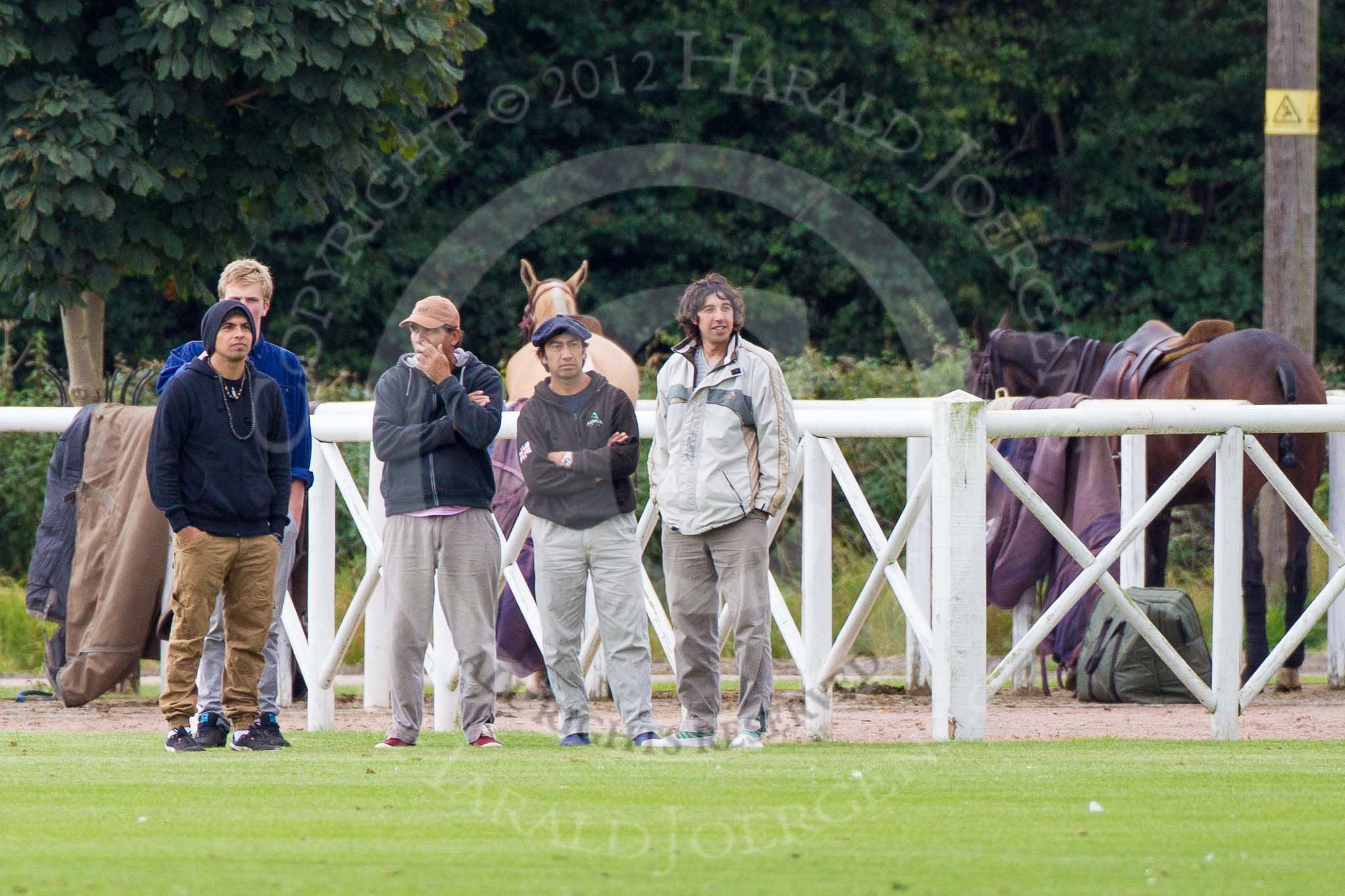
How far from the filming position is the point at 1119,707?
953cm

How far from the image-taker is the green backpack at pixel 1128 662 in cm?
946

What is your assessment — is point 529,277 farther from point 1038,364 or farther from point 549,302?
point 1038,364

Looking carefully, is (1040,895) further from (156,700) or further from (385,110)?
(385,110)

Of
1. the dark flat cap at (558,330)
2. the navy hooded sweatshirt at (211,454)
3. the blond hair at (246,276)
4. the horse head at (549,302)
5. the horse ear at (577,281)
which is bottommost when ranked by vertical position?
the navy hooded sweatshirt at (211,454)

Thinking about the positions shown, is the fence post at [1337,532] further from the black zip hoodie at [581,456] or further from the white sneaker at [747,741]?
the black zip hoodie at [581,456]

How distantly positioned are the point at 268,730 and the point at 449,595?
820 millimetres

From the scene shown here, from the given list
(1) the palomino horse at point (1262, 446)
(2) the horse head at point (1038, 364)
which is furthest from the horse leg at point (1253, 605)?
(2) the horse head at point (1038, 364)

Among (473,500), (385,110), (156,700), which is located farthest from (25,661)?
(473,500)

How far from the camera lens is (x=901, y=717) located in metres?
9.09

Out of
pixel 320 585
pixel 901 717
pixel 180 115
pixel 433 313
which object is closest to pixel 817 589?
pixel 901 717

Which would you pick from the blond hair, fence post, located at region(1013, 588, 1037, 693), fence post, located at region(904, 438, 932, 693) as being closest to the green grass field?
the blond hair

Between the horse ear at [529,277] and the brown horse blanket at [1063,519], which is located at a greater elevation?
the horse ear at [529,277]

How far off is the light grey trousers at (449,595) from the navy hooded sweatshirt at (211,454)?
1.75 feet

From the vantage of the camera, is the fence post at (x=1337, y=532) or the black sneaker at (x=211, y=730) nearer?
the black sneaker at (x=211, y=730)
